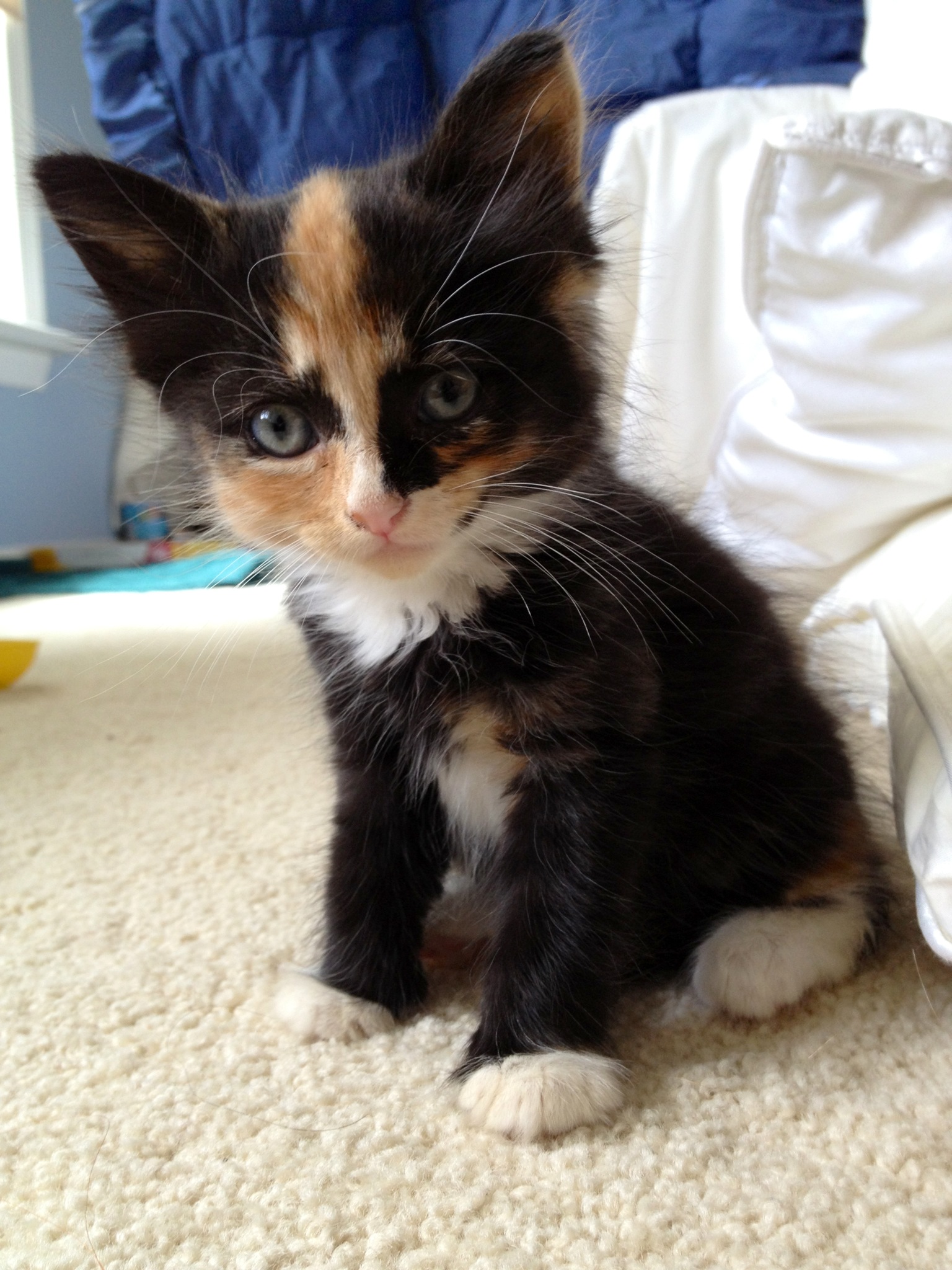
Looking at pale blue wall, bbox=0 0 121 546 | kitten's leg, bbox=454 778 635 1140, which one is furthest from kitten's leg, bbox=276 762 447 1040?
pale blue wall, bbox=0 0 121 546

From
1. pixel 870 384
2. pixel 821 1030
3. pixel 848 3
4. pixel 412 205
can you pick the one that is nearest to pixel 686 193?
pixel 848 3

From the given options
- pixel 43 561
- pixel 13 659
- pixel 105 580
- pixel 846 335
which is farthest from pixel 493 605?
pixel 43 561

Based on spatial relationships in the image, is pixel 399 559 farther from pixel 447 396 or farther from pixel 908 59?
pixel 908 59

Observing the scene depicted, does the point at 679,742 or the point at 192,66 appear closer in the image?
the point at 679,742

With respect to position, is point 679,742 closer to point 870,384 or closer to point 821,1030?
point 821,1030

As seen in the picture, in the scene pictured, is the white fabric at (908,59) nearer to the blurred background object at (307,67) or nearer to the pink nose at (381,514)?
the blurred background object at (307,67)

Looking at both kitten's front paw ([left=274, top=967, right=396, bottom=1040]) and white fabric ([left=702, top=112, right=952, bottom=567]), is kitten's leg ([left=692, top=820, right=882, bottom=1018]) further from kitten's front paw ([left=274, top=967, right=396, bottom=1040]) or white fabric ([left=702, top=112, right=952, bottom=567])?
white fabric ([left=702, top=112, right=952, bottom=567])
